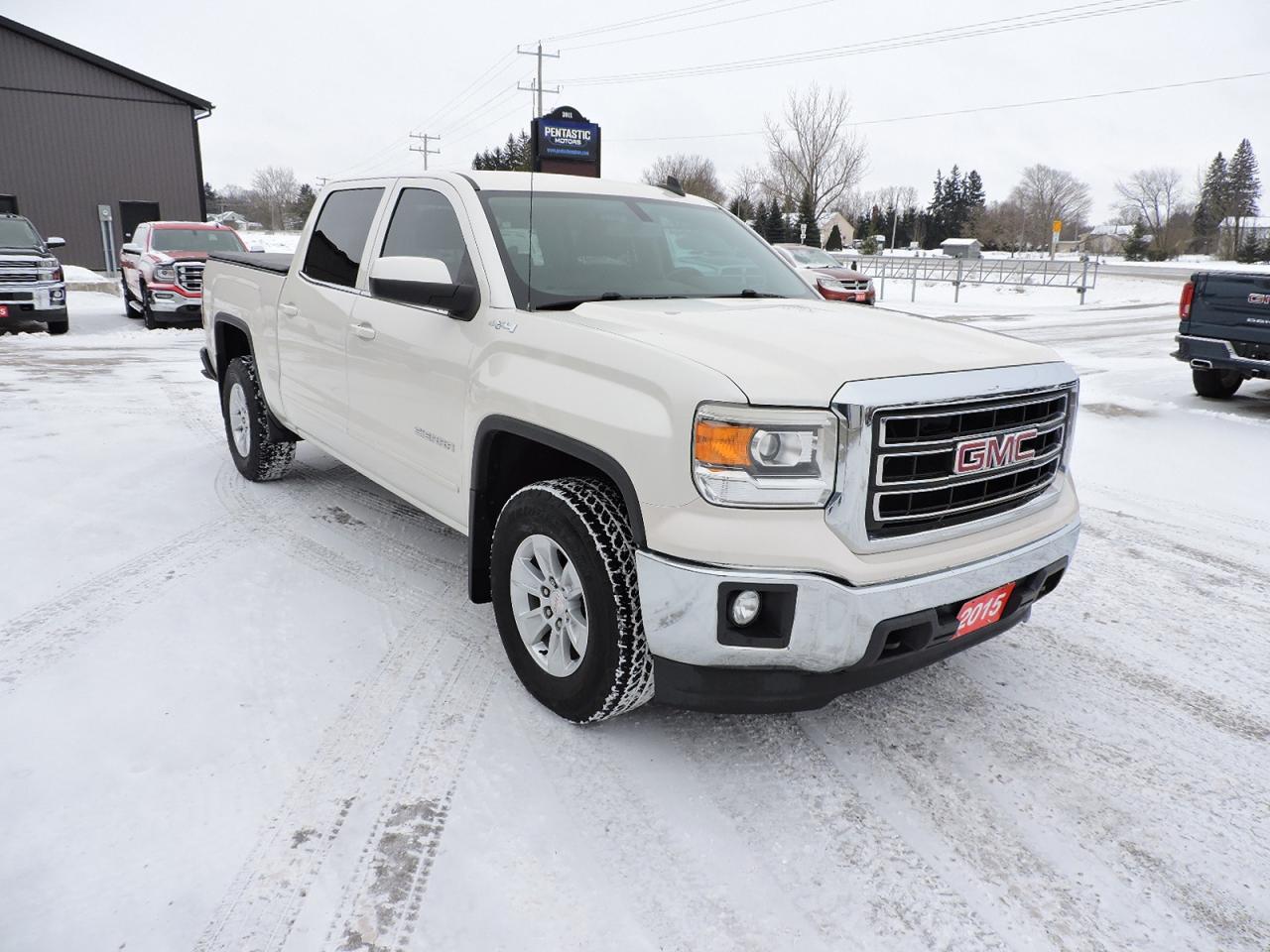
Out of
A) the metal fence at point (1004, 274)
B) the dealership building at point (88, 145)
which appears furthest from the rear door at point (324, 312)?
the metal fence at point (1004, 274)

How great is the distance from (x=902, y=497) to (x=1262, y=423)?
7800 mm

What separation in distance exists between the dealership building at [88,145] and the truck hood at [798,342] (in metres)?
28.1

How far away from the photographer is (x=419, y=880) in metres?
2.33

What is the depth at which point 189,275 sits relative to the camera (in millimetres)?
14625

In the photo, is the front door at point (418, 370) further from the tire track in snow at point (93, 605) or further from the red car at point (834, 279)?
the red car at point (834, 279)

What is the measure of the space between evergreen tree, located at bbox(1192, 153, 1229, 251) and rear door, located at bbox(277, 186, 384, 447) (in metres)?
87.5

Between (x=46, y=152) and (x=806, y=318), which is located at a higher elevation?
(x=46, y=152)

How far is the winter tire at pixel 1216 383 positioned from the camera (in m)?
9.55

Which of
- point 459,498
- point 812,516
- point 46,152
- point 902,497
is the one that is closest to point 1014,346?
point 902,497

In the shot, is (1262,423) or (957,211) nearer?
(1262,423)

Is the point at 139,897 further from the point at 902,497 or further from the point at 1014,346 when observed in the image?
the point at 1014,346

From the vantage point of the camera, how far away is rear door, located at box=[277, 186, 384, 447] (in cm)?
434

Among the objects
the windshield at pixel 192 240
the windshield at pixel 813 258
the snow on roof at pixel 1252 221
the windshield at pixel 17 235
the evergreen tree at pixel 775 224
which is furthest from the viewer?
the snow on roof at pixel 1252 221

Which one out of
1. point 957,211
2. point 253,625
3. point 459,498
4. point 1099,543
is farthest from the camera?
point 957,211
